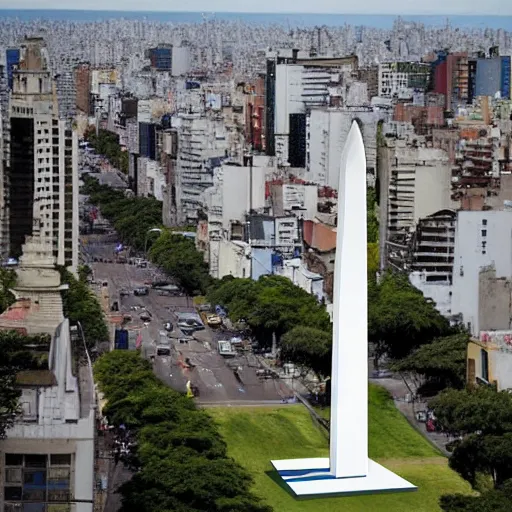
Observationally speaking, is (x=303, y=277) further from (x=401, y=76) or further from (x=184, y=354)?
(x=401, y=76)

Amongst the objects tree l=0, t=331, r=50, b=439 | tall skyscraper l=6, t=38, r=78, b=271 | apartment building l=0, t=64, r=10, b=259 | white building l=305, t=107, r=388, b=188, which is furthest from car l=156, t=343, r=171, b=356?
white building l=305, t=107, r=388, b=188

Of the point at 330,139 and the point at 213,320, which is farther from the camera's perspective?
the point at 330,139

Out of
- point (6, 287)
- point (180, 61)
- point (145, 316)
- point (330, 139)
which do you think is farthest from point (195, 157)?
point (6, 287)

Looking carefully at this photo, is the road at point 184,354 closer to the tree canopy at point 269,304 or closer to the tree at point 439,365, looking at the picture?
the tree canopy at point 269,304

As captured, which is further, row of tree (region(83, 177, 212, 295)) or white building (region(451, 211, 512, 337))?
row of tree (region(83, 177, 212, 295))

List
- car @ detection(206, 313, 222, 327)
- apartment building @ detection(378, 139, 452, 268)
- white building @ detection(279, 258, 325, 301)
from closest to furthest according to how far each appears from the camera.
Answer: car @ detection(206, 313, 222, 327), white building @ detection(279, 258, 325, 301), apartment building @ detection(378, 139, 452, 268)

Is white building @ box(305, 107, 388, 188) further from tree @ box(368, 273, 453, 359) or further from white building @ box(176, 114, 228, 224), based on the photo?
tree @ box(368, 273, 453, 359)

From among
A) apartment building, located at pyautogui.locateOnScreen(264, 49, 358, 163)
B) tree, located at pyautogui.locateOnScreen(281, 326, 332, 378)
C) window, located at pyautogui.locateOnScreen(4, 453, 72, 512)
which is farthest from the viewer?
apartment building, located at pyautogui.locateOnScreen(264, 49, 358, 163)

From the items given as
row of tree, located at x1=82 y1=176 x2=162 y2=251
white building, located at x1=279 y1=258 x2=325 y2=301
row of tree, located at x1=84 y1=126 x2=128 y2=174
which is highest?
row of tree, located at x1=84 y1=126 x2=128 y2=174
